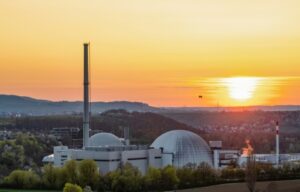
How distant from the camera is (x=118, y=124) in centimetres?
14088

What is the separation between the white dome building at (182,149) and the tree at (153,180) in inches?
Result: 666

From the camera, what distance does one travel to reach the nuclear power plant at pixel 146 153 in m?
61.4

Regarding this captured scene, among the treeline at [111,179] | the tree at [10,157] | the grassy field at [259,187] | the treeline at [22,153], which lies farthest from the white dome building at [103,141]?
the grassy field at [259,187]

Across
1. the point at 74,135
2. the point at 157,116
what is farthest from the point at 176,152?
the point at 157,116

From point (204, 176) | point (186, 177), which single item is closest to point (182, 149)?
point (204, 176)

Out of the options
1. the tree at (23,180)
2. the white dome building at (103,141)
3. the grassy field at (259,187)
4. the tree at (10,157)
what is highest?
the white dome building at (103,141)

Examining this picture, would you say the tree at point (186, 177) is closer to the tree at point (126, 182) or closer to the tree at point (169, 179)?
the tree at point (169, 179)

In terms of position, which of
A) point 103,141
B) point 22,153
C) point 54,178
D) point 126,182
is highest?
point 103,141

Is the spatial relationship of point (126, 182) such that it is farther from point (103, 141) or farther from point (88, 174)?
point (103, 141)

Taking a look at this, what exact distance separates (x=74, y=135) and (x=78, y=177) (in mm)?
51265

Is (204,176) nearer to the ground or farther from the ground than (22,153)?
nearer to the ground

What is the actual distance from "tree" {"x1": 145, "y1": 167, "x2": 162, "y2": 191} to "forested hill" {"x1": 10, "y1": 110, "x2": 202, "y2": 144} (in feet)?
235

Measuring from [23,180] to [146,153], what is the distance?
17.6 metres

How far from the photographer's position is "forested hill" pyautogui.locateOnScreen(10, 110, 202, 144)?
132m
